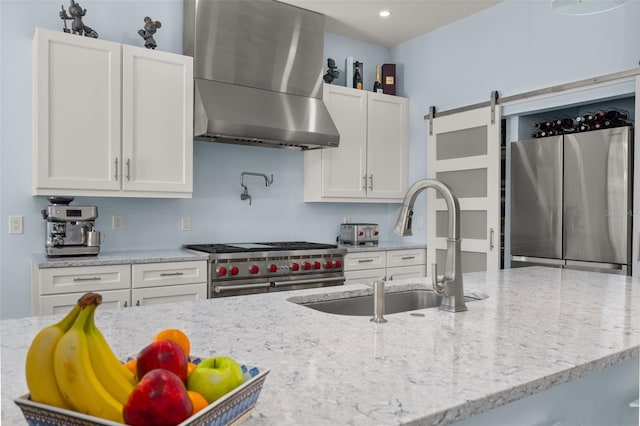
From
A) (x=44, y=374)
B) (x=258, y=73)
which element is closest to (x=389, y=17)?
(x=258, y=73)

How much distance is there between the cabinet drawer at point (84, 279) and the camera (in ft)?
9.27

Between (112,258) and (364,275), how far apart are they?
6.57ft

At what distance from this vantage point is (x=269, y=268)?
359cm

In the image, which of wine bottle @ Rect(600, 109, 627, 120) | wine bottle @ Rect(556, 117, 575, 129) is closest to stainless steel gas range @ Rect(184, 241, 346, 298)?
wine bottle @ Rect(556, 117, 575, 129)

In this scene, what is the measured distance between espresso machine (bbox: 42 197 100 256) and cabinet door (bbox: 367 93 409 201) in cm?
241

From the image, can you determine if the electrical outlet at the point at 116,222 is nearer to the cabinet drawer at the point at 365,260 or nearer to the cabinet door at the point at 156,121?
the cabinet door at the point at 156,121

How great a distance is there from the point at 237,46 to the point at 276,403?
3.30m

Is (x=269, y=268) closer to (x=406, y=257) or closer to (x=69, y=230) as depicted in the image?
(x=69, y=230)

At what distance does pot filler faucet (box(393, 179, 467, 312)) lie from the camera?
5.49 ft

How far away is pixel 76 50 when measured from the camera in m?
3.08

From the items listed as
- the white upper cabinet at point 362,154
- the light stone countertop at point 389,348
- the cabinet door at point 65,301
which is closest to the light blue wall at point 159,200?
the white upper cabinet at point 362,154

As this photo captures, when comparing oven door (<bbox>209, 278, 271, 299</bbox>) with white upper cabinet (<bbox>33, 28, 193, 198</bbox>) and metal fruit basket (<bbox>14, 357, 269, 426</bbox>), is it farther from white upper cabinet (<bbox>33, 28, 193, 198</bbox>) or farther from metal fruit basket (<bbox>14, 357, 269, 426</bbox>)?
metal fruit basket (<bbox>14, 357, 269, 426</bbox>)

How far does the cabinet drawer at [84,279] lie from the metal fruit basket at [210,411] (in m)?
2.44

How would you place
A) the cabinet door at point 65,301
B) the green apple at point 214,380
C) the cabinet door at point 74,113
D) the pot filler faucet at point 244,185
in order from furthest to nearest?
the pot filler faucet at point 244,185 → the cabinet door at point 74,113 → the cabinet door at point 65,301 → the green apple at point 214,380
